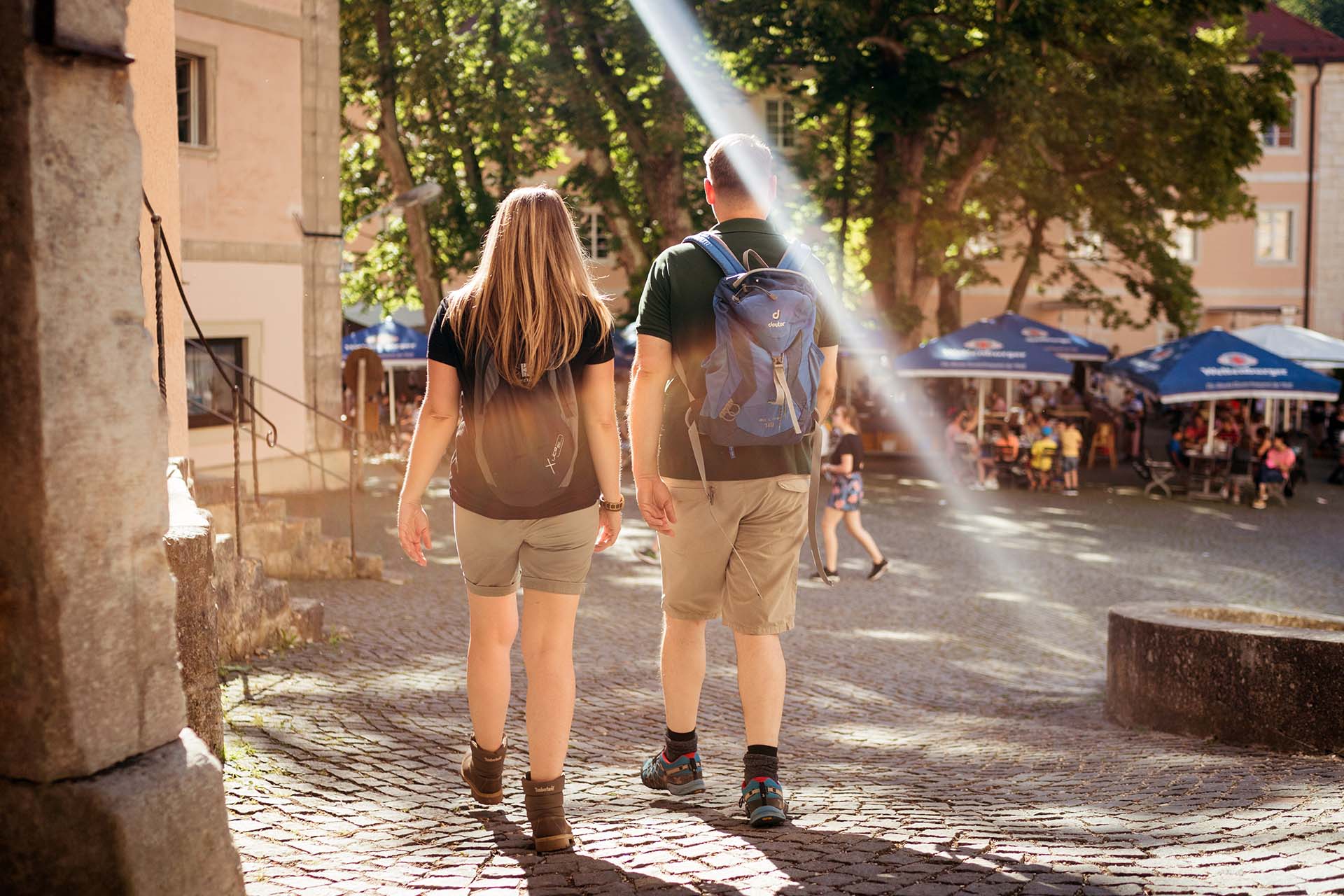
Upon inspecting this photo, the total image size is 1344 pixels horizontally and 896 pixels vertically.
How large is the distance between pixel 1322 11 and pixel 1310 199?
63.4ft

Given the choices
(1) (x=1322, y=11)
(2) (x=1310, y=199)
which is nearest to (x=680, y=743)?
(2) (x=1310, y=199)

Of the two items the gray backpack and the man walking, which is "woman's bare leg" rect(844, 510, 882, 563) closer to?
the man walking

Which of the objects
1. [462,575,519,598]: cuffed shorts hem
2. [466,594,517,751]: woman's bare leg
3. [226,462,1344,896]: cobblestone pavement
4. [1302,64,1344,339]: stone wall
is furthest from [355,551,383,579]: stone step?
[1302,64,1344,339]: stone wall

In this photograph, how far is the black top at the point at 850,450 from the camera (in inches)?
547

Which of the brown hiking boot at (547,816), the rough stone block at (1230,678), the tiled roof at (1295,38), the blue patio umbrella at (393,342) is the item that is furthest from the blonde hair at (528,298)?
the tiled roof at (1295,38)

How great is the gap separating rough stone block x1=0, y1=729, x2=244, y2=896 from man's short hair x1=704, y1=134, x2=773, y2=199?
2447mm

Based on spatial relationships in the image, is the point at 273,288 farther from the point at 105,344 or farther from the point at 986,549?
the point at 105,344

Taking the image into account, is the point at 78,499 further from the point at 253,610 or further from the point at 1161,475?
the point at 1161,475

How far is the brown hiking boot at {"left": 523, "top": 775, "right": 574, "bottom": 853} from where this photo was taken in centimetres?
425

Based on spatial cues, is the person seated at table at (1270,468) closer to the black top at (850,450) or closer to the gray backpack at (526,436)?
the black top at (850,450)

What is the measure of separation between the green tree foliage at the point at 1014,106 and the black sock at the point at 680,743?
21157mm

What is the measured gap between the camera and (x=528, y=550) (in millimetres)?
4414

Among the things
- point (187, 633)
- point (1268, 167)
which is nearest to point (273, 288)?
point (187, 633)

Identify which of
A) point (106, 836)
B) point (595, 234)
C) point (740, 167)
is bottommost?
point (106, 836)
